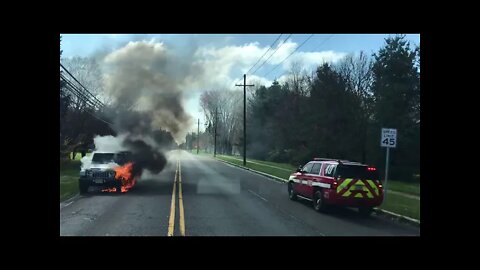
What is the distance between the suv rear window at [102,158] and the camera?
673 inches

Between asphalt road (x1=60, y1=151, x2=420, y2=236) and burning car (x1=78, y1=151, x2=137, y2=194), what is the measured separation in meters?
0.49

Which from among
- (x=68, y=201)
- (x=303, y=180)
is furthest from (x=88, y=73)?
(x=303, y=180)

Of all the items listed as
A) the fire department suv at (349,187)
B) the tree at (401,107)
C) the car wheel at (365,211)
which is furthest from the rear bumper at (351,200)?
the tree at (401,107)

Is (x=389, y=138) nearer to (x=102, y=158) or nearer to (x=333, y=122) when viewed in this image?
(x=102, y=158)

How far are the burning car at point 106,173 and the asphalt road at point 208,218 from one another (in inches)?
19.3

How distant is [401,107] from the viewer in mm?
26172

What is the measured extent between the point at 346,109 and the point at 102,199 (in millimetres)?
18841

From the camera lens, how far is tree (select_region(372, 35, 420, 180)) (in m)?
25.4

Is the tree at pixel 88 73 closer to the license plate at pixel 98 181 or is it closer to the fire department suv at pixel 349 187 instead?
the license plate at pixel 98 181

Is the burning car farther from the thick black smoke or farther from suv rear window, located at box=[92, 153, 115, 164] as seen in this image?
the thick black smoke

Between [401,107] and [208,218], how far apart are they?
18885mm
